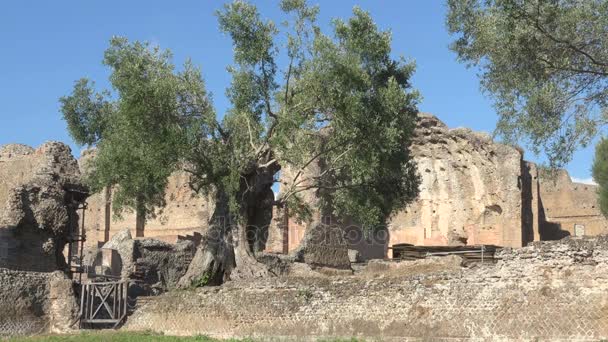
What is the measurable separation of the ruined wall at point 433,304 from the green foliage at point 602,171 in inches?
1299

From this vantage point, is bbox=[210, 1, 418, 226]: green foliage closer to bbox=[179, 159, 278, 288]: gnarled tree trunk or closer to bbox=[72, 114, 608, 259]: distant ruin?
bbox=[179, 159, 278, 288]: gnarled tree trunk

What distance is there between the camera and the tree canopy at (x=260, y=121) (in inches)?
882

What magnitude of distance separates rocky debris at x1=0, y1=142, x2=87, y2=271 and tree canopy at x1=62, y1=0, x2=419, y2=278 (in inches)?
114

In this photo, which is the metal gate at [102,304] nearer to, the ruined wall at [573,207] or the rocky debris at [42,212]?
the rocky debris at [42,212]

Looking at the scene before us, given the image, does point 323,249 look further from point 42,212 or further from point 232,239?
point 42,212

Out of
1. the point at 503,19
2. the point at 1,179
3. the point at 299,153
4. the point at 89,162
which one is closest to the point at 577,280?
the point at 503,19

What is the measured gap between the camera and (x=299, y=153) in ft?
73.3

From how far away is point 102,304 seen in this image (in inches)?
957

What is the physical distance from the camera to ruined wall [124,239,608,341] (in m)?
15.0

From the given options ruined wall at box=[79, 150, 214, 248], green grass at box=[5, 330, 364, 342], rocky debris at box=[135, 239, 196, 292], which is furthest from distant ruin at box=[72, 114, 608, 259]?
green grass at box=[5, 330, 364, 342]

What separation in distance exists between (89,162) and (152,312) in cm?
605

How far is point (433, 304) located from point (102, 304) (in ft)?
37.5

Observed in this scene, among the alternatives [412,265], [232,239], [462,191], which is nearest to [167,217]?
[462,191]

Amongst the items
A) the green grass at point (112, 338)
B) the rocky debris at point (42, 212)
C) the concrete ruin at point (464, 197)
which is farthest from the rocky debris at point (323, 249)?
the concrete ruin at point (464, 197)
